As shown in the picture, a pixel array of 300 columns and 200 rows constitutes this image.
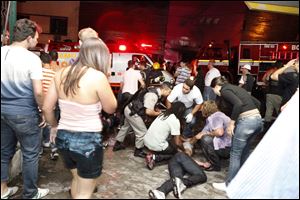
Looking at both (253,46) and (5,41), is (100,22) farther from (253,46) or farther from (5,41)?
(5,41)

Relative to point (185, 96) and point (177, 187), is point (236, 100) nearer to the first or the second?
point (177, 187)

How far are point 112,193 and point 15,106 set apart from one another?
1.67 meters

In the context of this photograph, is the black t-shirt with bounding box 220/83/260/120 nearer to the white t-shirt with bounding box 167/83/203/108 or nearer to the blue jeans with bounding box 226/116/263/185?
the blue jeans with bounding box 226/116/263/185

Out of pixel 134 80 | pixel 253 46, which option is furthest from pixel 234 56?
pixel 134 80

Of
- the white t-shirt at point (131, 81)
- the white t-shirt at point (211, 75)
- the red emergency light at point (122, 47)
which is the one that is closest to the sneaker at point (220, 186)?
the white t-shirt at point (131, 81)

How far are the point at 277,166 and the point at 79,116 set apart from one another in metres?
2.06

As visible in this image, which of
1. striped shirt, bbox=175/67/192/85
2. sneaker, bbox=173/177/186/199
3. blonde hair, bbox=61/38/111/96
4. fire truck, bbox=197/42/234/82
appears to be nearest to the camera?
blonde hair, bbox=61/38/111/96

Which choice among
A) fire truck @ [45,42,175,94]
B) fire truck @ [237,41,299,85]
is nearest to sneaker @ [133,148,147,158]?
fire truck @ [45,42,175,94]

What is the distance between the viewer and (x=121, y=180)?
16.5 feet

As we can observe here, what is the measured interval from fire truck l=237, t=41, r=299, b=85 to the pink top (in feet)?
36.4

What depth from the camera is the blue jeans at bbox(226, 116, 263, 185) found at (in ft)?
15.1

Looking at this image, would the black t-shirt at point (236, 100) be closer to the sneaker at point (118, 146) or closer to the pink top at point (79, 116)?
the pink top at point (79, 116)

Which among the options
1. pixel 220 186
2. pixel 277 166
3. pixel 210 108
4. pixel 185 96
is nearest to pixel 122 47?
pixel 185 96

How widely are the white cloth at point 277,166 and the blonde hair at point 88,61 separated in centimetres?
182
